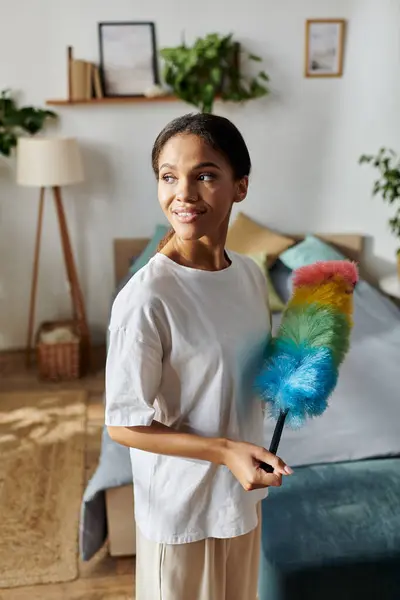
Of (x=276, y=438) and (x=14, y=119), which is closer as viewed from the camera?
(x=276, y=438)

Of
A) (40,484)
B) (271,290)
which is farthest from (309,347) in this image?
(271,290)

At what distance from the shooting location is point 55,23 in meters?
3.28

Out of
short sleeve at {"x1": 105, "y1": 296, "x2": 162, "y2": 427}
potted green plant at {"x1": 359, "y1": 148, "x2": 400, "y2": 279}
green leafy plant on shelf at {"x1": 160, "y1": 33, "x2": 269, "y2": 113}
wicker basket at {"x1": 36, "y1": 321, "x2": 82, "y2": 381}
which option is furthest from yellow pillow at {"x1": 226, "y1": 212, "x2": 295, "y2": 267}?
short sleeve at {"x1": 105, "y1": 296, "x2": 162, "y2": 427}

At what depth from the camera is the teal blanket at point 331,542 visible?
1.46 m

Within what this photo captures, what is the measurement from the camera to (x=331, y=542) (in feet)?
4.94

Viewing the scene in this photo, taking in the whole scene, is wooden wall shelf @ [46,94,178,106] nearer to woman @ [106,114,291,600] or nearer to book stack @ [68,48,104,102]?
book stack @ [68,48,104,102]

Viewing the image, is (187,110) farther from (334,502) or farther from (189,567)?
(189,567)

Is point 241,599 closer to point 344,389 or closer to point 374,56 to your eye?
point 344,389

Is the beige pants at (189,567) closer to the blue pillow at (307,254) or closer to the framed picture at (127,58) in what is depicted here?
the blue pillow at (307,254)

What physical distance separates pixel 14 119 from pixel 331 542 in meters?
2.75

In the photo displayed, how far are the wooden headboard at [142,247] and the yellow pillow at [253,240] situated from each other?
0.73 ft

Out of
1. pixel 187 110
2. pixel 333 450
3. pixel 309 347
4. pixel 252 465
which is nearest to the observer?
pixel 252 465

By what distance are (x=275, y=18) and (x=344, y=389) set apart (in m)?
2.20

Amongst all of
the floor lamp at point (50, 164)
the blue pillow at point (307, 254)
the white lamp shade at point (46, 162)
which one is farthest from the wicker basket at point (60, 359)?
the blue pillow at point (307, 254)
